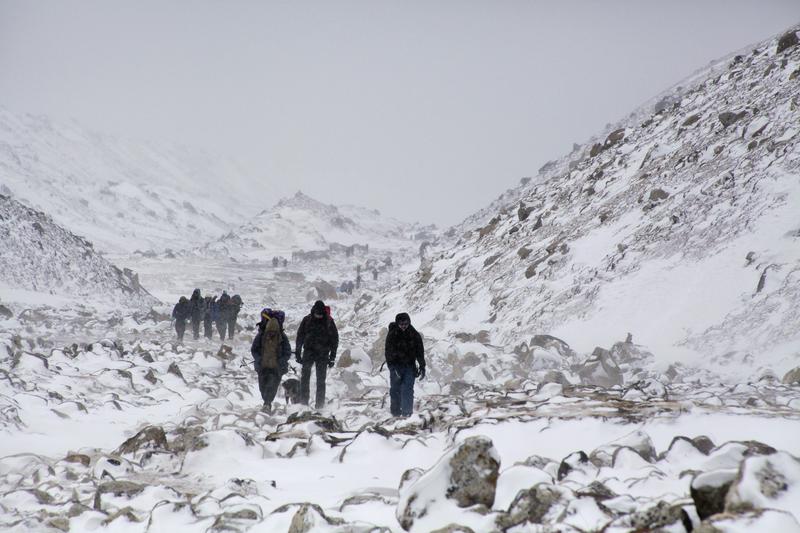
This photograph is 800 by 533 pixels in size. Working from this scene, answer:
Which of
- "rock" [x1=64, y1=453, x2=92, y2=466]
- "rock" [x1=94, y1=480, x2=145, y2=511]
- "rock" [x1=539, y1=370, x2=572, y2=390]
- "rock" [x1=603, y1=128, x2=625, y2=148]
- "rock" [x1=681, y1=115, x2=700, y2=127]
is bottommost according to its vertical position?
"rock" [x1=94, y1=480, x2=145, y2=511]

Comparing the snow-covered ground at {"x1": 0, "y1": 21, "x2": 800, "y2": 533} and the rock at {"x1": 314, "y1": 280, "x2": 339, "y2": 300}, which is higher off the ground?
the rock at {"x1": 314, "y1": 280, "x2": 339, "y2": 300}

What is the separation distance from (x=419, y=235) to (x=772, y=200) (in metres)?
111

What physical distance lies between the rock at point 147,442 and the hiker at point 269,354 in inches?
135

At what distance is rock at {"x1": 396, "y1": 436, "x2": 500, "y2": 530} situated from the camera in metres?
3.71

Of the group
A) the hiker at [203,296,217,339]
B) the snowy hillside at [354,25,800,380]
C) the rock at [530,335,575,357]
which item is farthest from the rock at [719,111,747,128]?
the hiker at [203,296,217,339]

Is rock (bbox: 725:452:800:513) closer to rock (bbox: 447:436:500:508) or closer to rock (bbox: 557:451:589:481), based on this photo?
rock (bbox: 447:436:500:508)

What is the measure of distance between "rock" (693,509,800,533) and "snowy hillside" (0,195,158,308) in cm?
3065

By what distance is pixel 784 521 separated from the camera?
2.39m

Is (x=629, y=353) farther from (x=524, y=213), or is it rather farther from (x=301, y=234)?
(x=301, y=234)

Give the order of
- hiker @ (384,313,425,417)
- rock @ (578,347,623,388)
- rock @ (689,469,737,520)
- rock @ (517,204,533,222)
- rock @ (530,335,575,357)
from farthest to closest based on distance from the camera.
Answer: rock @ (517,204,533,222)
rock @ (530,335,575,357)
rock @ (578,347,623,388)
hiker @ (384,313,425,417)
rock @ (689,469,737,520)

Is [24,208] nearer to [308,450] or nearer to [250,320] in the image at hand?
[250,320]

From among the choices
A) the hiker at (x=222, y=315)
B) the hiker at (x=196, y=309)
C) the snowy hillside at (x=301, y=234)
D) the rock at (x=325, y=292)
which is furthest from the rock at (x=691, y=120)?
the snowy hillside at (x=301, y=234)

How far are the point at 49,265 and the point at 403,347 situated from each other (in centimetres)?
2886

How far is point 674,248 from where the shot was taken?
636 inches
